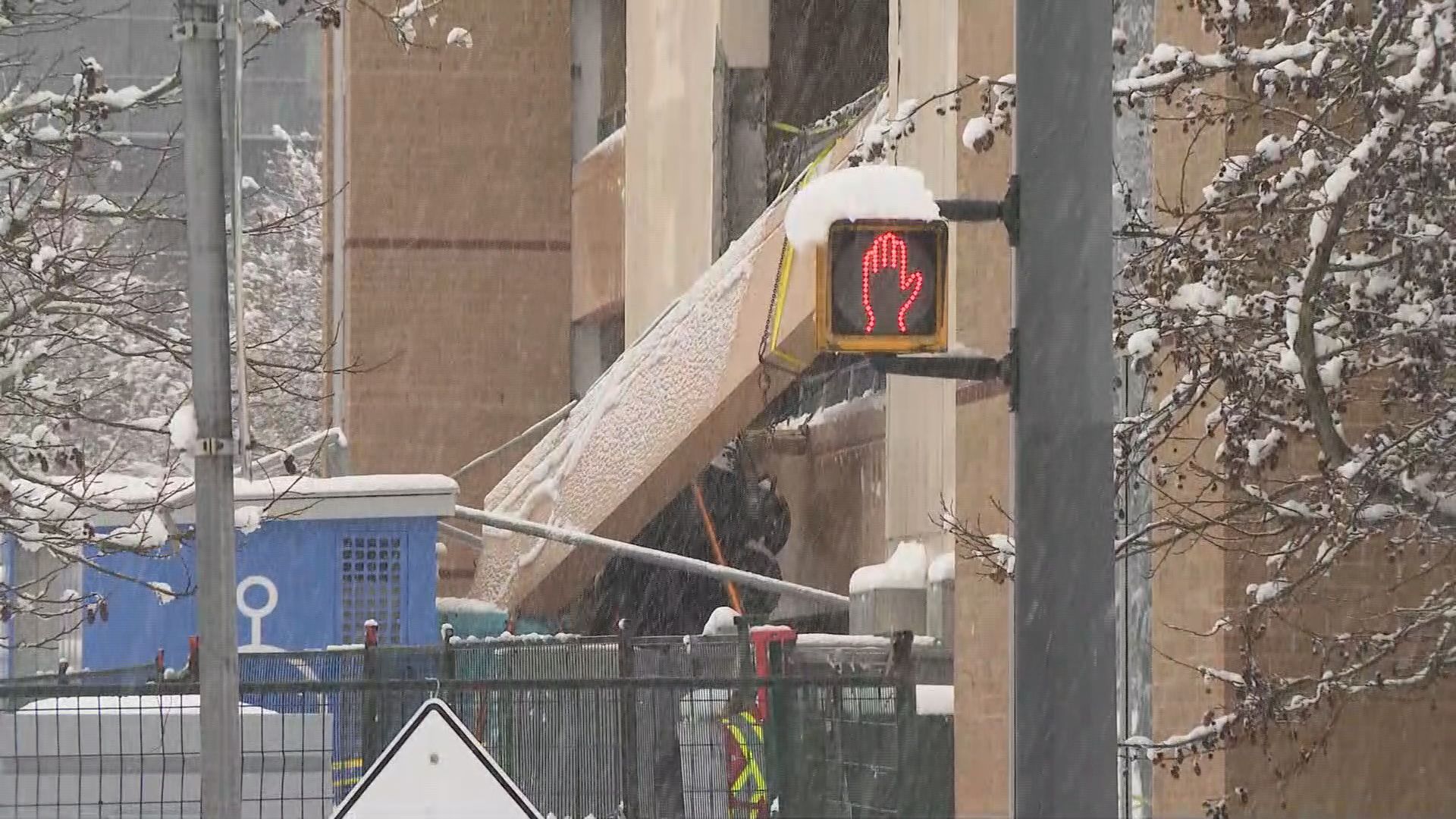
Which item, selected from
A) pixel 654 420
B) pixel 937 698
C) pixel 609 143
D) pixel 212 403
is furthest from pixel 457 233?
pixel 212 403

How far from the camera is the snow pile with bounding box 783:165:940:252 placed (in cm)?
731

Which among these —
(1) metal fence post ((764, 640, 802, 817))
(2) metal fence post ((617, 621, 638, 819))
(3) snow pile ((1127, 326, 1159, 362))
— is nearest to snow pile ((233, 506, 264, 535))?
(2) metal fence post ((617, 621, 638, 819))

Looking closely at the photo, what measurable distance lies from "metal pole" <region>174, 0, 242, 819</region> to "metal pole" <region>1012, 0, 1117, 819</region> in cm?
235

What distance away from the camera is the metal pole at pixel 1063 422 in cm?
690

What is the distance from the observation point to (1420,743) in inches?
458

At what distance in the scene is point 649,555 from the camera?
20.3 metres

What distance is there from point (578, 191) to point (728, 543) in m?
8.81

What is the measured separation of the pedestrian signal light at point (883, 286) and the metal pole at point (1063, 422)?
312 millimetres

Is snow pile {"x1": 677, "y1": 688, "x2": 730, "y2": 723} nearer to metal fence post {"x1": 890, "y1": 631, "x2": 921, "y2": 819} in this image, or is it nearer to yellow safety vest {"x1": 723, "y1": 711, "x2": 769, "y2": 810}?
yellow safety vest {"x1": 723, "y1": 711, "x2": 769, "y2": 810}

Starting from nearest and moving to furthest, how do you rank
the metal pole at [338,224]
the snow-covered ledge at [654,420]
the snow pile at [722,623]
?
the snow pile at [722,623] < the snow-covered ledge at [654,420] < the metal pole at [338,224]

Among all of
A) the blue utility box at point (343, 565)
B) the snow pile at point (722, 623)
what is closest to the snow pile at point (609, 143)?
the snow pile at point (722, 623)

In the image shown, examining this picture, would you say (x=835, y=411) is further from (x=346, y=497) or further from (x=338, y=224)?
(x=338, y=224)

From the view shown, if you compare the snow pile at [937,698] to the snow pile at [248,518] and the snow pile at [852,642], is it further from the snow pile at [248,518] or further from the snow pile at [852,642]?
the snow pile at [248,518]

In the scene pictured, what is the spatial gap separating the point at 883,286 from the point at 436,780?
6.59 feet
